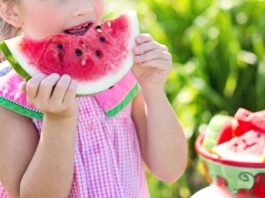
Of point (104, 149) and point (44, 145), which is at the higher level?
point (44, 145)

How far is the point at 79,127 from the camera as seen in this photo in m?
2.31

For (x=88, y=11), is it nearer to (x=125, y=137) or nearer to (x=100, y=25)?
(x=100, y=25)

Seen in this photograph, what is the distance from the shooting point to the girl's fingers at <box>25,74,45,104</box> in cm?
196

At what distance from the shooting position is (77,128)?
2309 mm

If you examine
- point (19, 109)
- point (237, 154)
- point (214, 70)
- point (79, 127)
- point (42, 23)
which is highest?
point (42, 23)

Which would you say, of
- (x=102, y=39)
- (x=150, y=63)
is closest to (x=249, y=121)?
(x=150, y=63)

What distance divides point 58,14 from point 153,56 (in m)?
0.33

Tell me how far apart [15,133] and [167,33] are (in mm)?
2861

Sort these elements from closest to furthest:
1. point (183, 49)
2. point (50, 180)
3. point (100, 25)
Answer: point (50, 180) < point (100, 25) < point (183, 49)

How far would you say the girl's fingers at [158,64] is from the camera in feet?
7.31

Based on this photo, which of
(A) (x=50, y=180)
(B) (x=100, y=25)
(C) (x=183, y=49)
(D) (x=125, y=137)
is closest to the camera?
(A) (x=50, y=180)

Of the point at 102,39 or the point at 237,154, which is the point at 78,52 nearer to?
the point at 102,39

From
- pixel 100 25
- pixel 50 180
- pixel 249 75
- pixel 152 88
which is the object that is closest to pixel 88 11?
pixel 100 25

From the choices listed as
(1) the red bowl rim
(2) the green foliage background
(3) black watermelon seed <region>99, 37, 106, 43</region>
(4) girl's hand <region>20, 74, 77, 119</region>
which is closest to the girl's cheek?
(3) black watermelon seed <region>99, 37, 106, 43</region>
